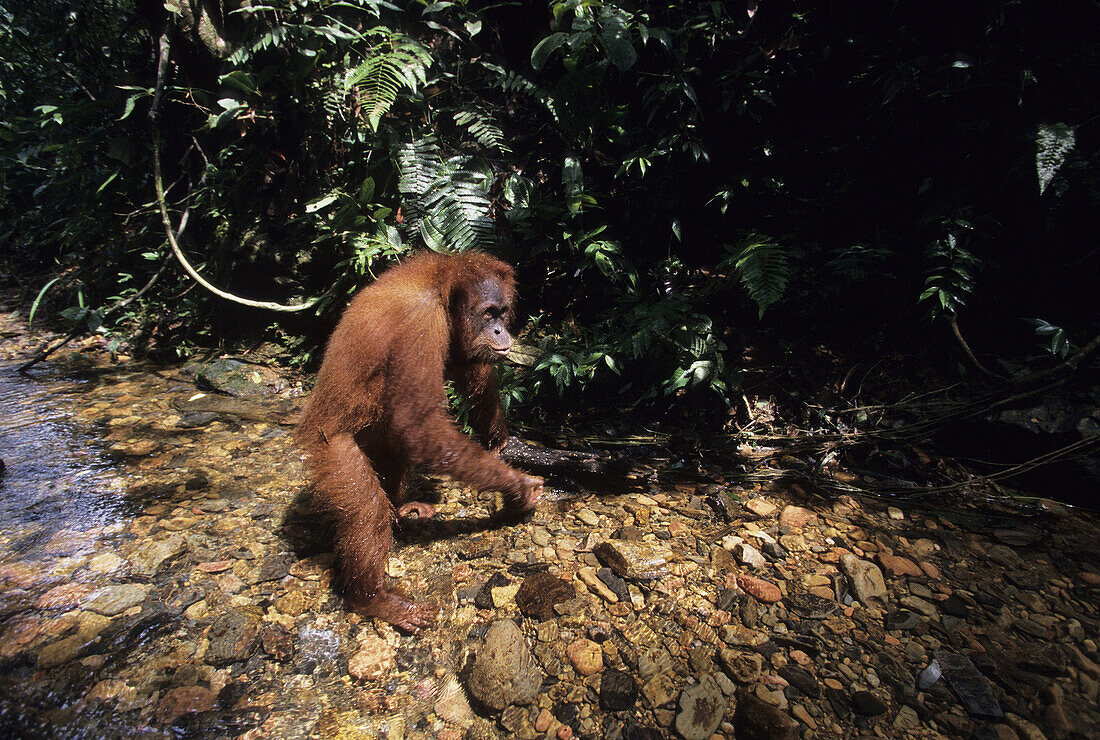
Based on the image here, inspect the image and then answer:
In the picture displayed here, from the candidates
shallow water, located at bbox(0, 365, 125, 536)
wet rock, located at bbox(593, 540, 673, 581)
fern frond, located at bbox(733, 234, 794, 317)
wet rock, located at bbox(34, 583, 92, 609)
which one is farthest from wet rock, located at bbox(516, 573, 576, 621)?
shallow water, located at bbox(0, 365, 125, 536)

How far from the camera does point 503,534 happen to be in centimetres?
289

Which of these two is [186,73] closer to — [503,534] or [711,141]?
[711,141]

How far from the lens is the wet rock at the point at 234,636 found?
6.76ft

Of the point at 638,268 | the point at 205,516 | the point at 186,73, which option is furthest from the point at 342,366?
the point at 186,73

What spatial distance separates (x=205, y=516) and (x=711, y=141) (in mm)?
4391

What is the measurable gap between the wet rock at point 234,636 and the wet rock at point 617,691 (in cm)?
145

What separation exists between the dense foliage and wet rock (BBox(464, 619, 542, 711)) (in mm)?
1827

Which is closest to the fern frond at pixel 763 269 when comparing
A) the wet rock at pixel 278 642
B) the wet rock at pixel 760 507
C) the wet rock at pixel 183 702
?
the wet rock at pixel 760 507

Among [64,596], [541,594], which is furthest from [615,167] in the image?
[64,596]

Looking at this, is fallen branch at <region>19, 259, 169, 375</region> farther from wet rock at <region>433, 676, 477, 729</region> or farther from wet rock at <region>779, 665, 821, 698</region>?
wet rock at <region>779, 665, 821, 698</region>

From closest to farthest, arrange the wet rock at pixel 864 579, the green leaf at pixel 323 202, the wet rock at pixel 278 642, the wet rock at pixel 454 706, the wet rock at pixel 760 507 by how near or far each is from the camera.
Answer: the wet rock at pixel 454 706 → the wet rock at pixel 278 642 → the wet rock at pixel 864 579 → the wet rock at pixel 760 507 → the green leaf at pixel 323 202

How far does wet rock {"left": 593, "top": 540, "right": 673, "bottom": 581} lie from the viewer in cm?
255

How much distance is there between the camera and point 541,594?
8.04ft

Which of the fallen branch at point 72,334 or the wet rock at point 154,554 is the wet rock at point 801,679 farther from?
the fallen branch at point 72,334
